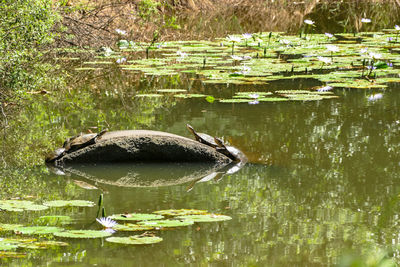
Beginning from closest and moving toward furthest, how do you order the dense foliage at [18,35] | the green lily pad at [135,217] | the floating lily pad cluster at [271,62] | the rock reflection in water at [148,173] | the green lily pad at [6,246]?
1. the green lily pad at [6,246]
2. the green lily pad at [135,217]
3. the rock reflection in water at [148,173]
4. the dense foliage at [18,35]
5. the floating lily pad cluster at [271,62]

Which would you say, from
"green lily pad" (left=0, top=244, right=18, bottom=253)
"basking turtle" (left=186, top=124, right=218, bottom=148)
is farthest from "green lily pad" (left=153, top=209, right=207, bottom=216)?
"basking turtle" (left=186, top=124, right=218, bottom=148)

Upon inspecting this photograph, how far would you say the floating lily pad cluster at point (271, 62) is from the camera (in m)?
6.49

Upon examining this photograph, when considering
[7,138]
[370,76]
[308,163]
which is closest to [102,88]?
[7,138]

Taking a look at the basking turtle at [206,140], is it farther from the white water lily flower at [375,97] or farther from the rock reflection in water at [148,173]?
the white water lily flower at [375,97]

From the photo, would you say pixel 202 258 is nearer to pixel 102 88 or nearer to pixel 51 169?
pixel 51 169

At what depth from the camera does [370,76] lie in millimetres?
6746

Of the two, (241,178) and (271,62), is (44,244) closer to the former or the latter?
(241,178)

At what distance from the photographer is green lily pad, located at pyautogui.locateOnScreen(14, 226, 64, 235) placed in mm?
2426

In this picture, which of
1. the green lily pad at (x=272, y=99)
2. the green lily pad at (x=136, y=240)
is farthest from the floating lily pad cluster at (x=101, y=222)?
the green lily pad at (x=272, y=99)

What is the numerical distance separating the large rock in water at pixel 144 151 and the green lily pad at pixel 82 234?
145 centimetres

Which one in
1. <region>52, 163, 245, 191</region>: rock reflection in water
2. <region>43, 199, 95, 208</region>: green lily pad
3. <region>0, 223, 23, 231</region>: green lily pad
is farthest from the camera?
<region>52, 163, 245, 191</region>: rock reflection in water

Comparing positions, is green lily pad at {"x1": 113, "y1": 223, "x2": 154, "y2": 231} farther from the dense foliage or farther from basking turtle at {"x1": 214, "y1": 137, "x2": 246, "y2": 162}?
the dense foliage

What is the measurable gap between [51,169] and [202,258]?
1.72 m

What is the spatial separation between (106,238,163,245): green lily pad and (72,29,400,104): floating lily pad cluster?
3148 mm
